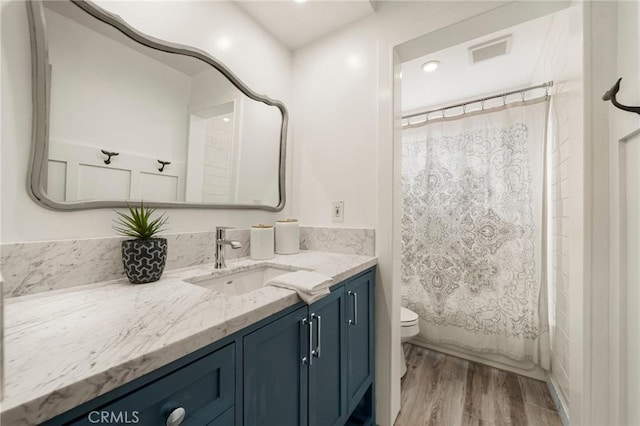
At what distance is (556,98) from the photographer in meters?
1.47

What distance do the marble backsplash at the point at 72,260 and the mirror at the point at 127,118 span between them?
140 mm

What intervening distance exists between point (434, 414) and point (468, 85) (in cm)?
241

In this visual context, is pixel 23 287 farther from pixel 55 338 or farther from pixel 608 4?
pixel 608 4

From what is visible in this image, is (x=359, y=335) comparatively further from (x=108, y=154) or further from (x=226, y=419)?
(x=108, y=154)

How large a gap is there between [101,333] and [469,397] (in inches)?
78.4

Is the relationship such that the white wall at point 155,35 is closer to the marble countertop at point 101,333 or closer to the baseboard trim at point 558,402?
the marble countertop at point 101,333

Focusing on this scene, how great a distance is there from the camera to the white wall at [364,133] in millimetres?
1374

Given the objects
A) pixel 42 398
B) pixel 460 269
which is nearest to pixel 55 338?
pixel 42 398

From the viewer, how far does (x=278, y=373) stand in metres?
0.76

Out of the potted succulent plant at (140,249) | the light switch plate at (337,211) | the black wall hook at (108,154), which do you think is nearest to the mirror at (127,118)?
the black wall hook at (108,154)

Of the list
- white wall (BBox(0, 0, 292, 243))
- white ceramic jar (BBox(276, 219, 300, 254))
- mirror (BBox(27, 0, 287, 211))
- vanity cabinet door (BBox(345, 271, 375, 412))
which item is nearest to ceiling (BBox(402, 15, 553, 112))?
white wall (BBox(0, 0, 292, 243))

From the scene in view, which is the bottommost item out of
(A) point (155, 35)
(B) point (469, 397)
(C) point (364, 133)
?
(B) point (469, 397)

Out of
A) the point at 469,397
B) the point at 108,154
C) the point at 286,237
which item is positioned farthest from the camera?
the point at 469,397

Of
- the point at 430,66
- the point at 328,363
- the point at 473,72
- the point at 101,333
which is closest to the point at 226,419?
the point at 101,333
